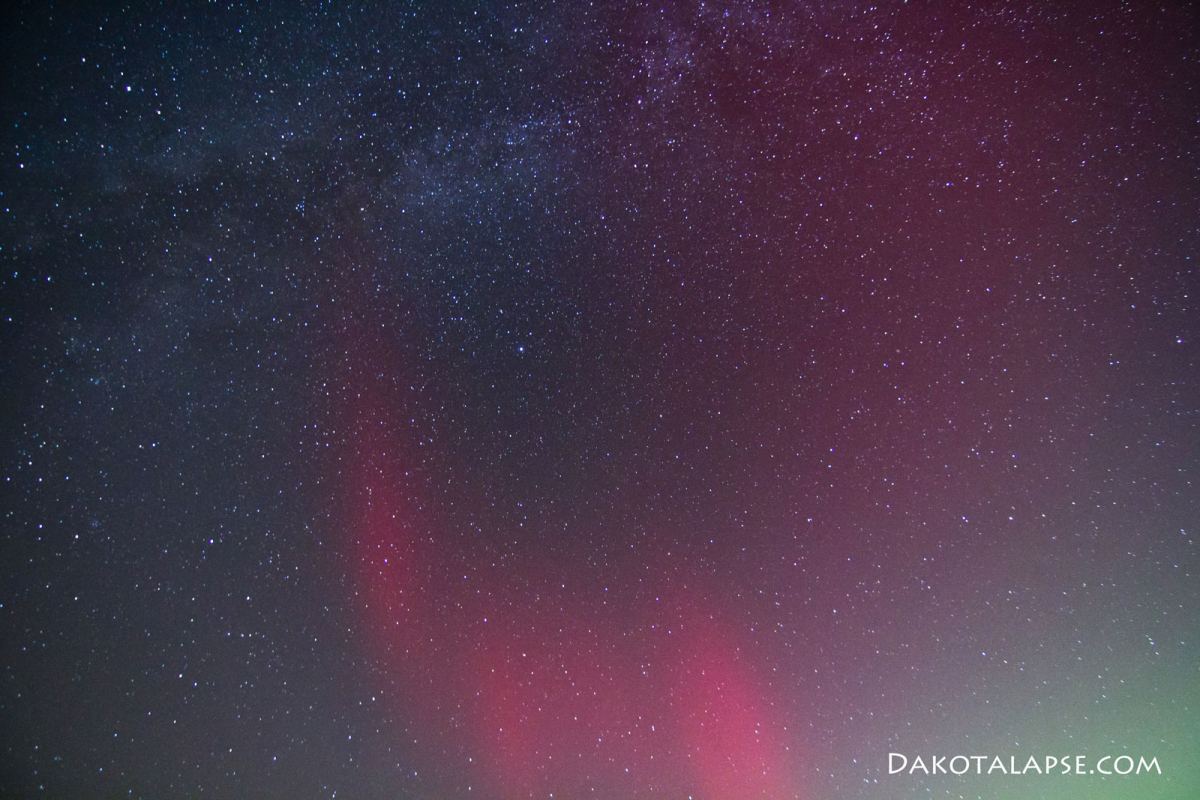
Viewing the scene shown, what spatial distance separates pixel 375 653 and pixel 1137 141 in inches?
87.3

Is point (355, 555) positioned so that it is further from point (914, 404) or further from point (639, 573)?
point (914, 404)

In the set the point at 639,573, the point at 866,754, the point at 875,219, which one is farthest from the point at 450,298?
the point at 866,754

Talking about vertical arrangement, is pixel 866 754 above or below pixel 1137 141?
below

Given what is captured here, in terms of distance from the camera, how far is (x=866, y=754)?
4.38 feet

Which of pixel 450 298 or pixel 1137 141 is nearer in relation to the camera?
pixel 1137 141

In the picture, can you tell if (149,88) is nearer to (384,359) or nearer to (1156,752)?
(384,359)

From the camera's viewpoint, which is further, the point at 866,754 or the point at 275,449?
the point at 275,449

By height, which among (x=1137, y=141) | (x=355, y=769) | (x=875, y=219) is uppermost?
(x=1137, y=141)

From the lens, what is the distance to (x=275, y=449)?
144 centimetres

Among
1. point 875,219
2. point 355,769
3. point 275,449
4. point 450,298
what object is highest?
point 875,219

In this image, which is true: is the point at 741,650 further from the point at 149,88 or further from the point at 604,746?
the point at 149,88

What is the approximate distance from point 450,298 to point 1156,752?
2026 millimetres

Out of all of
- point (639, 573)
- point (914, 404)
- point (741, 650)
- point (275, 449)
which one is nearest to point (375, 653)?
point (275, 449)

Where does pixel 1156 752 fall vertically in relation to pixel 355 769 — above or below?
above
